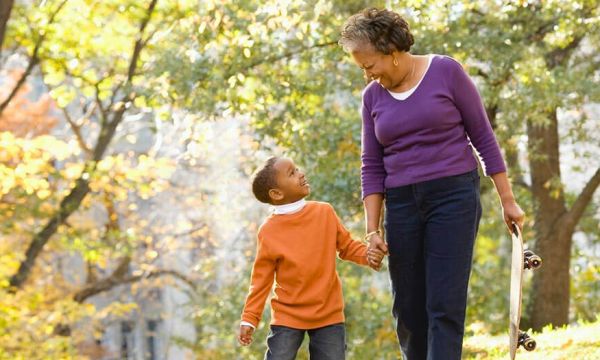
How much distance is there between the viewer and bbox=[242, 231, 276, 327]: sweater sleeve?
5.38 meters

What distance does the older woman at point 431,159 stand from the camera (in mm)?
4852

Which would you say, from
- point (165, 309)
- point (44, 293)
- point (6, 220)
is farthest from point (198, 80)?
point (165, 309)

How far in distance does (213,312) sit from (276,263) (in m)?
10.6

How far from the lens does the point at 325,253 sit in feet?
17.5

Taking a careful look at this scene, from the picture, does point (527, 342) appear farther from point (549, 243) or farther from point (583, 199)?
point (549, 243)

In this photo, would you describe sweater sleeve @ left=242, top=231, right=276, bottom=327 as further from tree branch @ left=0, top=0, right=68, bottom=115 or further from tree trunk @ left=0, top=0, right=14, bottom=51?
tree branch @ left=0, top=0, right=68, bottom=115

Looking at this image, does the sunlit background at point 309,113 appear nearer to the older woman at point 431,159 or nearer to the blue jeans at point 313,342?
the blue jeans at point 313,342

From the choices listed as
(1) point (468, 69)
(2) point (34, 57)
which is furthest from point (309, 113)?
(2) point (34, 57)

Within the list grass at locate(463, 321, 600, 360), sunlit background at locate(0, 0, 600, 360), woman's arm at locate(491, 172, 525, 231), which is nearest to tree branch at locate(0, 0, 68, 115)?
sunlit background at locate(0, 0, 600, 360)

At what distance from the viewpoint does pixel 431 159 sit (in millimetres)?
4867

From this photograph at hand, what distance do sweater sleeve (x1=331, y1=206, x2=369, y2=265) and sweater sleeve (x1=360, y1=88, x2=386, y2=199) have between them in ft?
1.05

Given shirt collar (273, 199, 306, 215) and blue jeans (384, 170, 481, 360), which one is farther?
shirt collar (273, 199, 306, 215)

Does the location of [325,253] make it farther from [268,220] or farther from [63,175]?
[63,175]

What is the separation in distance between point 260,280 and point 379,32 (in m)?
1.32
